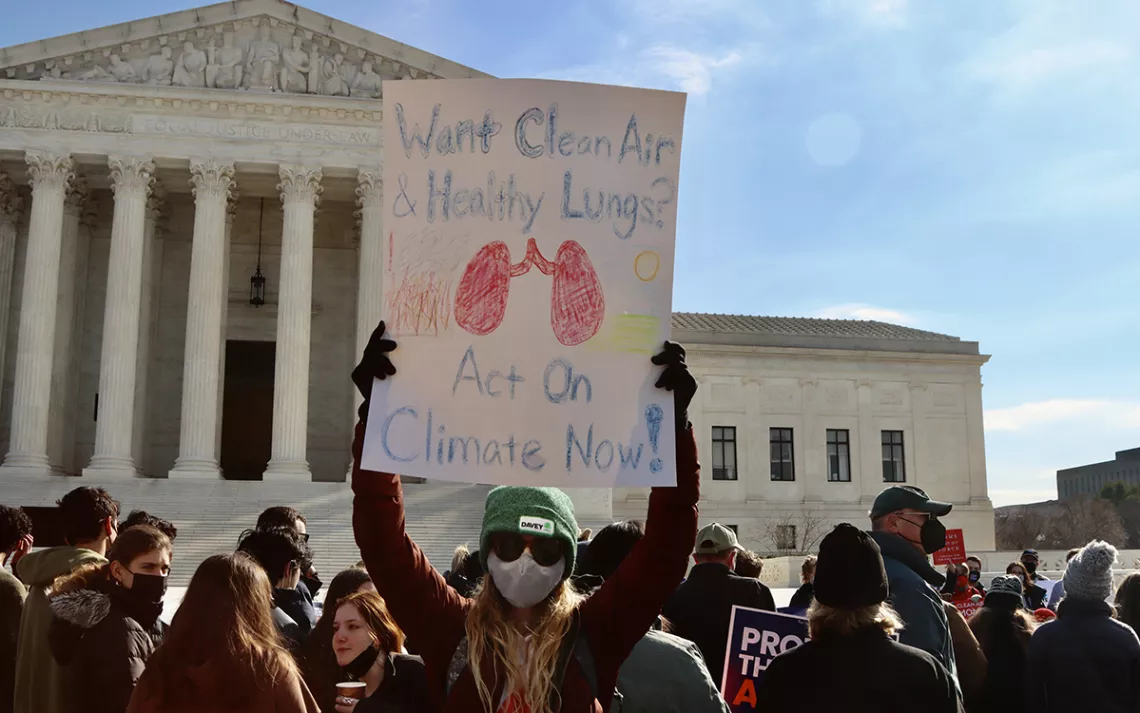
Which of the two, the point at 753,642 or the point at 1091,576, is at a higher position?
the point at 1091,576

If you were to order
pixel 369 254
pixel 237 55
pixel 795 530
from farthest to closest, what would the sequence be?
1. pixel 795 530
2. pixel 237 55
3. pixel 369 254

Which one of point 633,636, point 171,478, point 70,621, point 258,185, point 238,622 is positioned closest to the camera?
point 633,636

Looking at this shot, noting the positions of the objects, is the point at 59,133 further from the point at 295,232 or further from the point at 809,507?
the point at 809,507

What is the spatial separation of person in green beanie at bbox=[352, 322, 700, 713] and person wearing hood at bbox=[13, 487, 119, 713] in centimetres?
235

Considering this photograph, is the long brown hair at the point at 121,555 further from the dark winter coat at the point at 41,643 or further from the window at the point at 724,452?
the window at the point at 724,452

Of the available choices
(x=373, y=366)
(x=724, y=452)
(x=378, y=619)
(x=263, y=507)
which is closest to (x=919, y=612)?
(x=378, y=619)

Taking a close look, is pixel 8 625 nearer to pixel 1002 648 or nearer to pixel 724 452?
pixel 1002 648

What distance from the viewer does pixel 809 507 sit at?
4172 cm

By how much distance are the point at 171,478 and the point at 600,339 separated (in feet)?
95.4

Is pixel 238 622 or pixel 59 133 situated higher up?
pixel 59 133

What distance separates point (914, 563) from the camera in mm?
5016

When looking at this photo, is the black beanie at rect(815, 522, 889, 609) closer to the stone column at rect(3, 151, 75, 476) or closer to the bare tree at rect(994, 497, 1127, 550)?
the stone column at rect(3, 151, 75, 476)

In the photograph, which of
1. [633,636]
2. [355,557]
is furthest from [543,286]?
[355,557]

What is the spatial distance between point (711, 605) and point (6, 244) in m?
33.7
